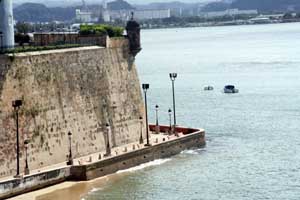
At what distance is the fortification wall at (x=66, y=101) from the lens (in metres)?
29.3

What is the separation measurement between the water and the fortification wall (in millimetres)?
2651

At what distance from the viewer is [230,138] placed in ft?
132

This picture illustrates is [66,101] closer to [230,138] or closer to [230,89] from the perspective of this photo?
[230,138]

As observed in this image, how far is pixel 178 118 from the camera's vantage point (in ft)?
160

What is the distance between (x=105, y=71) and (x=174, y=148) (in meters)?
4.51

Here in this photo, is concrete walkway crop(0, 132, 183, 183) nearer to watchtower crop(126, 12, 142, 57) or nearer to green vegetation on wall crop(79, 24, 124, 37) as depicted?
watchtower crop(126, 12, 142, 57)

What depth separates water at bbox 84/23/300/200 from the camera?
2897cm

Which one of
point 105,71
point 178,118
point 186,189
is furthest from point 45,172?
point 178,118

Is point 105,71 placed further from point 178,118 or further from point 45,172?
A: point 178,118

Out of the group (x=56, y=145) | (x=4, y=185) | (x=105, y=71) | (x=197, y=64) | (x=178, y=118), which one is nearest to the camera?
(x=4, y=185)

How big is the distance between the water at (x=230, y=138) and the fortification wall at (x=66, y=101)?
2.65 m

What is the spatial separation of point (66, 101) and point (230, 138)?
10877mm

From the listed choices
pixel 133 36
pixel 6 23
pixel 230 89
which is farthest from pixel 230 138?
pixel 230 89

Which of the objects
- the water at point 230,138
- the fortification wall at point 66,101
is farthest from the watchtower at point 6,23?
the water at point 230,138
